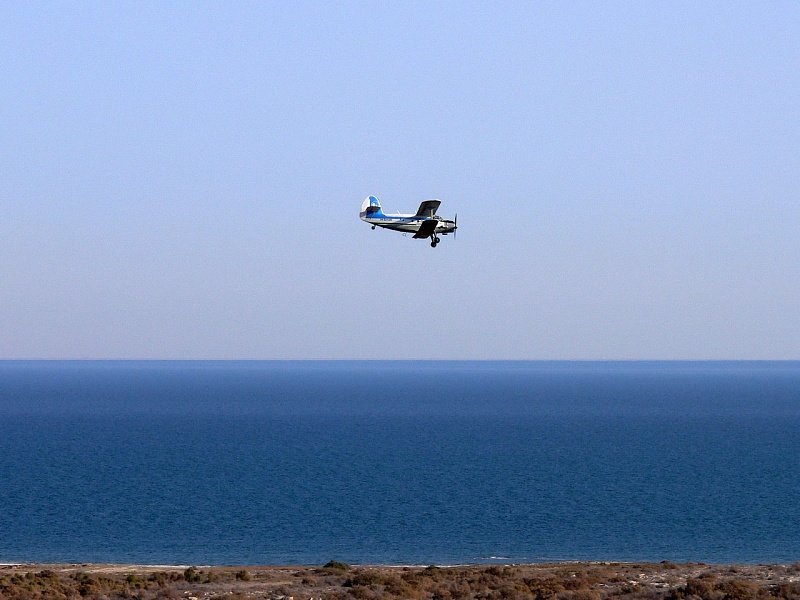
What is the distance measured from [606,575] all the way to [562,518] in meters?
41.1

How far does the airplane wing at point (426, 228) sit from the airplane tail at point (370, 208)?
3.62 meters

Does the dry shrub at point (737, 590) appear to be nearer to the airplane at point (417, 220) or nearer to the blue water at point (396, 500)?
the airplane at point (417, 220)

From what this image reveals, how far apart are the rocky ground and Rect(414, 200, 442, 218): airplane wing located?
66.2 feet

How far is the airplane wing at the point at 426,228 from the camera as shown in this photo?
55.7 m

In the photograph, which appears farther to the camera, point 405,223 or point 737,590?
point 405,223

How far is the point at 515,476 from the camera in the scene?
122 metres

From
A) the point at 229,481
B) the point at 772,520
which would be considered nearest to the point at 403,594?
the point at 772,520

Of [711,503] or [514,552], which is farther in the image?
[711,503]

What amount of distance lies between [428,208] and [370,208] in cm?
438

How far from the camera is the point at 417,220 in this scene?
→ 57.7m

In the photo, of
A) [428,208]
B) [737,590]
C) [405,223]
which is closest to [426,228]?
[428,208]

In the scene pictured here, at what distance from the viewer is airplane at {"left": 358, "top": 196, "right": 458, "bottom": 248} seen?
56.2 metres

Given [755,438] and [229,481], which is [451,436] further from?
[229,481]

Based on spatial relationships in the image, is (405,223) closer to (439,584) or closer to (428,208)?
(428,208)
